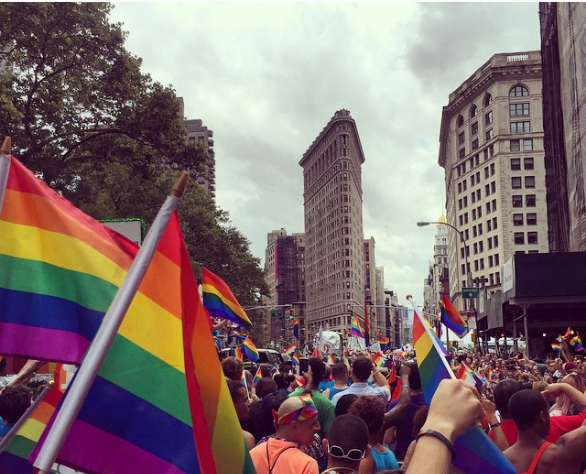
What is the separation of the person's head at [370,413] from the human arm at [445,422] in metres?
2.90

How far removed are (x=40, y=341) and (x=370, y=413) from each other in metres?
2.59

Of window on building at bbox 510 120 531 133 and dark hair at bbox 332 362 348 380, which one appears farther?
window on building at bbox 510 120 531 133

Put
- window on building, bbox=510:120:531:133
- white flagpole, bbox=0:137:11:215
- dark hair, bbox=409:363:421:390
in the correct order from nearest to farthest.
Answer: white flagpole, bbox=0:137:11:215 < dark hair, bbox=409:363:421:390 < window on building, bbox=510:120:531:133

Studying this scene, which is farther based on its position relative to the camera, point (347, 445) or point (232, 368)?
point (232, 368)

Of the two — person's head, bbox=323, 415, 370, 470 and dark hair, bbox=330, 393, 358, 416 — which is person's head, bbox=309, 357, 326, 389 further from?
person's head, bbox=323, 415, 370, 470

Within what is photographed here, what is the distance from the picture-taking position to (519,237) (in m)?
85.2

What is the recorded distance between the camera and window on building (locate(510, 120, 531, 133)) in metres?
87.7

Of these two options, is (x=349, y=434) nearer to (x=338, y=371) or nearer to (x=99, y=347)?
(x=99, y=347)

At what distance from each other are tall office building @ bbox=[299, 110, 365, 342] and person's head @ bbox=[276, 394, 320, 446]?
137m

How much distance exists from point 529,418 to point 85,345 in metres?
2.69

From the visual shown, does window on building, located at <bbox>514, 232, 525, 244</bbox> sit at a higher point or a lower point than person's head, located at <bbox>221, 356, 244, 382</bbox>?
higher

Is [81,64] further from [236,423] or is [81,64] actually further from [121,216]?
[236,423]

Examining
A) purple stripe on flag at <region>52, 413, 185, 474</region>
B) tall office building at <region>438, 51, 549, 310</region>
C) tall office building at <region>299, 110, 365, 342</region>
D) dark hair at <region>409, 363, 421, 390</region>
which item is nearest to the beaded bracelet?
purple stripe on flag at <region>52, 413, 185, 474</region>

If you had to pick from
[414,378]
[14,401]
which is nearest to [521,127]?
[414,378]
